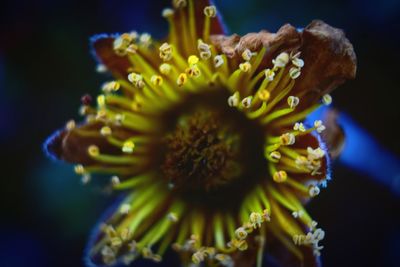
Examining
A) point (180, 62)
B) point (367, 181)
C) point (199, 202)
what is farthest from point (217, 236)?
point (367, 181)

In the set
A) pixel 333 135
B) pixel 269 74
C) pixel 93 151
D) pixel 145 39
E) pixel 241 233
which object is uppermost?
pixel 145 39

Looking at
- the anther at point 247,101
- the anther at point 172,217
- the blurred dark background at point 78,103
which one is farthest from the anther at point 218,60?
the blurred dark background at point 78,103

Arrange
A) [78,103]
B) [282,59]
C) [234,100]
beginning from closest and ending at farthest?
[282,59]
[234,100]
[78,103]

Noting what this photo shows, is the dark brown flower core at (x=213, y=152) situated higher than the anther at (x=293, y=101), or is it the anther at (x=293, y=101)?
the anther at (x=293, y=101)

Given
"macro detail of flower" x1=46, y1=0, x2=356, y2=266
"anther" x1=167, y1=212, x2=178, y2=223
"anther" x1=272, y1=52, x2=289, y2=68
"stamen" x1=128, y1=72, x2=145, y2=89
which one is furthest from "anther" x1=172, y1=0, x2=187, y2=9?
"anther" x1=167, y1=212, x2=178, y2=223

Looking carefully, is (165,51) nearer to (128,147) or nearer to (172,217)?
(128,147)

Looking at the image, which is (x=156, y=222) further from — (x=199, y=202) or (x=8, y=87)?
(x=8, y=87)

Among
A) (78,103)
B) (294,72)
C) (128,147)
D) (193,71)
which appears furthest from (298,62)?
(78,103)

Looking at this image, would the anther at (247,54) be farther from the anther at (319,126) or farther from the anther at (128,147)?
the anther at (128,147)
